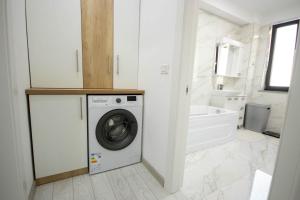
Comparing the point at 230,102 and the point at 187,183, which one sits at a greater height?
the point at 230,102

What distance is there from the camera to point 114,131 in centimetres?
171

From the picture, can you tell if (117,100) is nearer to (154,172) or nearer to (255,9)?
(154,172)

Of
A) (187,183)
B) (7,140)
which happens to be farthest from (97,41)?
(187,183)

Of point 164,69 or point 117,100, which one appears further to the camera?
point 117,100

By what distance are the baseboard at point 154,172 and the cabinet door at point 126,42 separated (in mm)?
948

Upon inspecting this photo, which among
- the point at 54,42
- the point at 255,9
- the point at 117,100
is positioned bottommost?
the point at 117,100

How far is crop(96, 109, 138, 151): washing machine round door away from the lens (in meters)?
1.51

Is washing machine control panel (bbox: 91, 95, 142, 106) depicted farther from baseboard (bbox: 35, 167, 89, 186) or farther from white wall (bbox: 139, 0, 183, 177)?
baseboard (bbox: 35, 167, 89, 186)

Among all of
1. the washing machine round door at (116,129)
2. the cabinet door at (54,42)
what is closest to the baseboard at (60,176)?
the washing machine round door at (116,129)

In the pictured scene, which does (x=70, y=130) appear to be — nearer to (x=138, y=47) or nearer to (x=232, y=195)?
(x=138, y=47)

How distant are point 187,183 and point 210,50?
8.53ft

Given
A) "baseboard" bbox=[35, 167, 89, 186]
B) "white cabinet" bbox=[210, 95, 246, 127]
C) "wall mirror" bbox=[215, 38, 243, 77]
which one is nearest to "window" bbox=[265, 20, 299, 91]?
"wall mirror" bbox=[215, 38, 243, 77]

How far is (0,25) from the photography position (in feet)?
2.42

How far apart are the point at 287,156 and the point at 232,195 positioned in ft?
3.42
